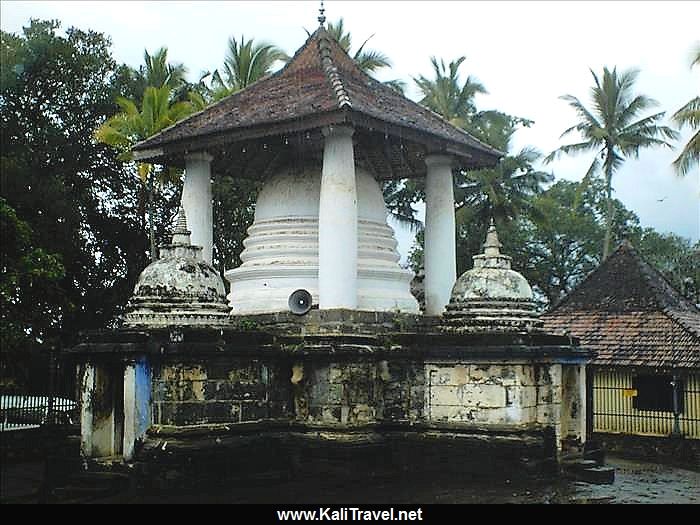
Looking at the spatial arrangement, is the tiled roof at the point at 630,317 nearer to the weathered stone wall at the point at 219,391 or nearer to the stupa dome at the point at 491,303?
the stupa dome at the point at 491,303

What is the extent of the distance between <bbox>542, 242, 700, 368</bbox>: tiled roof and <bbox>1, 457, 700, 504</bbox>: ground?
7.38 meters

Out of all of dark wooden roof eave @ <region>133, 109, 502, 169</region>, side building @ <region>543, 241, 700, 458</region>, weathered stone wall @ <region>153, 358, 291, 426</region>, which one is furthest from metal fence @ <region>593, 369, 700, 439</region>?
Result: weathered stone wall @ <region>153, 358, 291, 426</region>

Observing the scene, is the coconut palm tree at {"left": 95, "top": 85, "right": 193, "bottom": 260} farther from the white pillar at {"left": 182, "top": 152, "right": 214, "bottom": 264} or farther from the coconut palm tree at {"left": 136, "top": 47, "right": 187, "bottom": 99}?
the white pillar at {"left": 182, "top": 152, "right": 214, "bottom": 264}

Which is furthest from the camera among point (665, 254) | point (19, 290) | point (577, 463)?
point (665, 254)

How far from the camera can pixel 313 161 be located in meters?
14.5

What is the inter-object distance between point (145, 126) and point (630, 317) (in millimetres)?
13274

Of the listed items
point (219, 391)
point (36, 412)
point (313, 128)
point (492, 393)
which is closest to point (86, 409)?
point (219, 391)

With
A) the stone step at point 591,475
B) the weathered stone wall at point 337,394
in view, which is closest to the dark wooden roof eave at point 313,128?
the weathered stone wall at point 337,394

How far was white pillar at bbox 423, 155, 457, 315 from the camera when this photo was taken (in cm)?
1486

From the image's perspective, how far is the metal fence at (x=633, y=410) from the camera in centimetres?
1919

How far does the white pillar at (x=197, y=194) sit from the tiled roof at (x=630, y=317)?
9259mm

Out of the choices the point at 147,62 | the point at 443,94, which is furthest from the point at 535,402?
the point at 443,94

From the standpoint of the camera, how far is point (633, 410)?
2000cm

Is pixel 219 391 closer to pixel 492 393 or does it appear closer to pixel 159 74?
pixel 492 393
